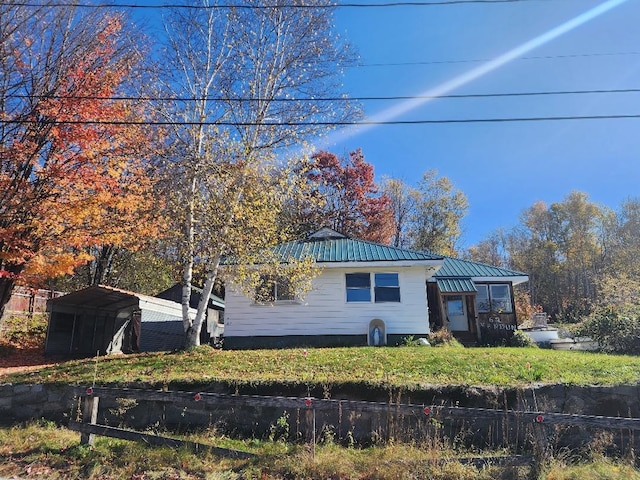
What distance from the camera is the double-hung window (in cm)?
1644

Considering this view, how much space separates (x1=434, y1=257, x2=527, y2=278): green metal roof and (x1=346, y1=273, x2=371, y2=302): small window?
456 cm

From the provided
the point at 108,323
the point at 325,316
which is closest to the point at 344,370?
the point at 325,316

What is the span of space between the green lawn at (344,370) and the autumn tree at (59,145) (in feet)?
11.9

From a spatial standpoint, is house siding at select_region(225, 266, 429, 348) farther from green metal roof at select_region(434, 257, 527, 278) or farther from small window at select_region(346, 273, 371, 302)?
green metal roof at select_region(434, 257, 527, 278)

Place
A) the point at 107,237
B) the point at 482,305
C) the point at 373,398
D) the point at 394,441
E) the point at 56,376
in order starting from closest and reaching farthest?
the point at 394,441 → the point at 373,398 → the point at 56,376 → the point at 107,237 → the point at 482,305

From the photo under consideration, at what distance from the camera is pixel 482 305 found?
781 inches

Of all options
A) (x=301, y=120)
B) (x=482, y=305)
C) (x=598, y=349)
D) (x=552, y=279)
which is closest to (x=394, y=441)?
(x=301, y=120)

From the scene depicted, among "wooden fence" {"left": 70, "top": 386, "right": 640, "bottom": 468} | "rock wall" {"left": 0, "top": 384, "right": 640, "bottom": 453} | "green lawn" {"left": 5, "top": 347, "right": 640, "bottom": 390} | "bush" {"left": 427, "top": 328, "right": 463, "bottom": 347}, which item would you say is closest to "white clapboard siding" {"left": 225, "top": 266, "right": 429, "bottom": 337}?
"bush" {"left": 427, "top": 328, "right": 463, "bottom": 347}

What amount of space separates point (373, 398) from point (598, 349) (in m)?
11.6

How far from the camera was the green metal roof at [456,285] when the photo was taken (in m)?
18.6

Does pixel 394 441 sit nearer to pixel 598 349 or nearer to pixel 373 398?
pixel 373 398

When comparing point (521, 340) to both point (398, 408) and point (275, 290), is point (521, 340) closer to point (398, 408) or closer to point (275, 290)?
point (275, 290)

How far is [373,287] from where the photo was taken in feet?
54.1

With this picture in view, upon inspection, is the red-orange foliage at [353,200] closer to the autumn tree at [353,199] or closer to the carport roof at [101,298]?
the autumn tree at [353,199]
